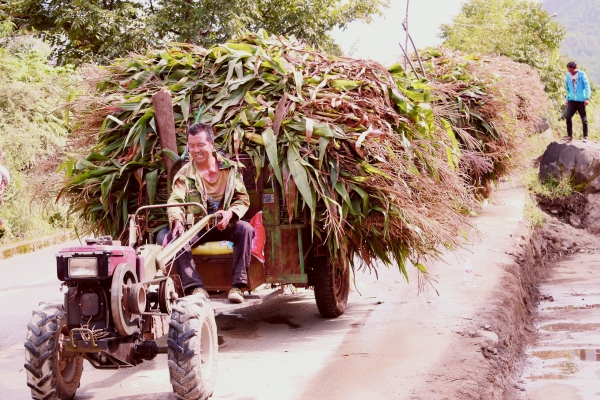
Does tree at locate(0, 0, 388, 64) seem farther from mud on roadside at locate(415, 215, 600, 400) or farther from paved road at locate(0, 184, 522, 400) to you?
paved road at locate(0, 184, 522, 400)

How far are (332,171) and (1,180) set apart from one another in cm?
427

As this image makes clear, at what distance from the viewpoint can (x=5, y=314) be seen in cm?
858

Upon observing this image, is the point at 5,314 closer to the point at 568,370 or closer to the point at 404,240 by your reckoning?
the point at 404,240

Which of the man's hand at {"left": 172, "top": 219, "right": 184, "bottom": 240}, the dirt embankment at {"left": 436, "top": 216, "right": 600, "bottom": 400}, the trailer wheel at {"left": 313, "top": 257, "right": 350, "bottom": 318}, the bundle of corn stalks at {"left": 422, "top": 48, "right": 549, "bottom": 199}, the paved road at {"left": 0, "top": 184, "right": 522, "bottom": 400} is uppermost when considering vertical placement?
the bundle of corn stalks at {"left": 422, "top": 48, "right": 549, "bottom": 199}

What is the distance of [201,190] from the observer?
22.3 feet

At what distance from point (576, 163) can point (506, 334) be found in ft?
39.1

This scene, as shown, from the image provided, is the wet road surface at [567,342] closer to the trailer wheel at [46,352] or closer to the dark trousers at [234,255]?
the dark trousers at [234,255]

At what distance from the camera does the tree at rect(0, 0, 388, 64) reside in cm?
1836

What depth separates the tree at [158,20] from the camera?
18.4 meters

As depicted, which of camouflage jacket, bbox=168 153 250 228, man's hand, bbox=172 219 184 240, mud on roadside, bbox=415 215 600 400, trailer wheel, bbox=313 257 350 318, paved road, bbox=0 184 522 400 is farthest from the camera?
trailer wheel, bbox=313 257 350 318

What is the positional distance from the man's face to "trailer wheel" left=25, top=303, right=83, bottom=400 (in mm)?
1962

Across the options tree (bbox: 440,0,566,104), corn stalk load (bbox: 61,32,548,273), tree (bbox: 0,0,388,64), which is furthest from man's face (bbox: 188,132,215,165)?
tree (bbox: 440,0,566,104)

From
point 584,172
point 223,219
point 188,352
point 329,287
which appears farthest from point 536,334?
point 584,172

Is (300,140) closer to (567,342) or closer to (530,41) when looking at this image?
(567,342)
